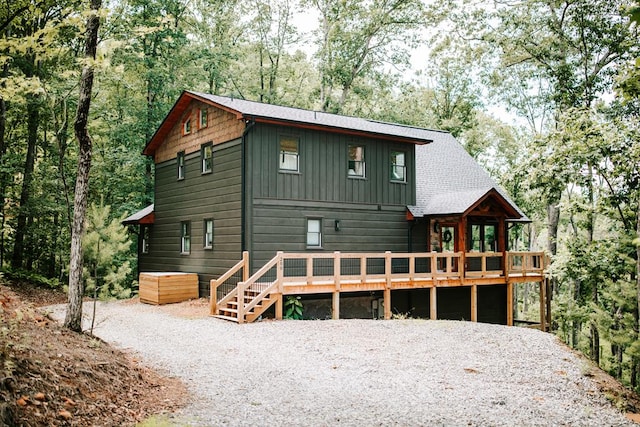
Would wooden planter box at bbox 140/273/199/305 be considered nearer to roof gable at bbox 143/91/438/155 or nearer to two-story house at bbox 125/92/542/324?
two-story house at bbox 125/92/542/324

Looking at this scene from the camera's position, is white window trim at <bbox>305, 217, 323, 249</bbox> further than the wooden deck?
Yes

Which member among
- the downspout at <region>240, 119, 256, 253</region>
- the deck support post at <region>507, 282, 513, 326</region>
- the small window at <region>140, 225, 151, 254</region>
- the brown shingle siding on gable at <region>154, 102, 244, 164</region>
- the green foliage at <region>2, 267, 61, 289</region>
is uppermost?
the brown shingle siding on gable at <region>154, 102, 244, 164</region>

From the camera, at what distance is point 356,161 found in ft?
63.8

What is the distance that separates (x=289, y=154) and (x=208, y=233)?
428cm

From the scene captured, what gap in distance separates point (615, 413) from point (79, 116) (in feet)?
30.1

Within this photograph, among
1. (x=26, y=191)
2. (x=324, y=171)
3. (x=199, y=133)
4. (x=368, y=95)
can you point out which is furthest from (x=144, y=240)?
(x=368, y=95)

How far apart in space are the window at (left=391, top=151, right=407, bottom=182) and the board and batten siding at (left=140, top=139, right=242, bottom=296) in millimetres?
6343

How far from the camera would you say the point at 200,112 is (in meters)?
20.2

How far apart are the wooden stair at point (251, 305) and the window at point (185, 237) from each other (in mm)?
5449

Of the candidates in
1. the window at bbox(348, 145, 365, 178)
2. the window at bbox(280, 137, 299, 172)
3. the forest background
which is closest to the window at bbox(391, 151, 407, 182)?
the window at bbox(348, 145, 365, 178)

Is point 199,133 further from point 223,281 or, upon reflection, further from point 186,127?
point 223,281

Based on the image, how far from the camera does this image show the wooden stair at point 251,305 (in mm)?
13930

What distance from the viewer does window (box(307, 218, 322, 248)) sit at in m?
18.1

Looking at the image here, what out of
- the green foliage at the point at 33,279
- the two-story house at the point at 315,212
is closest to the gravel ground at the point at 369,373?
the two-story house at the point at 315,212
